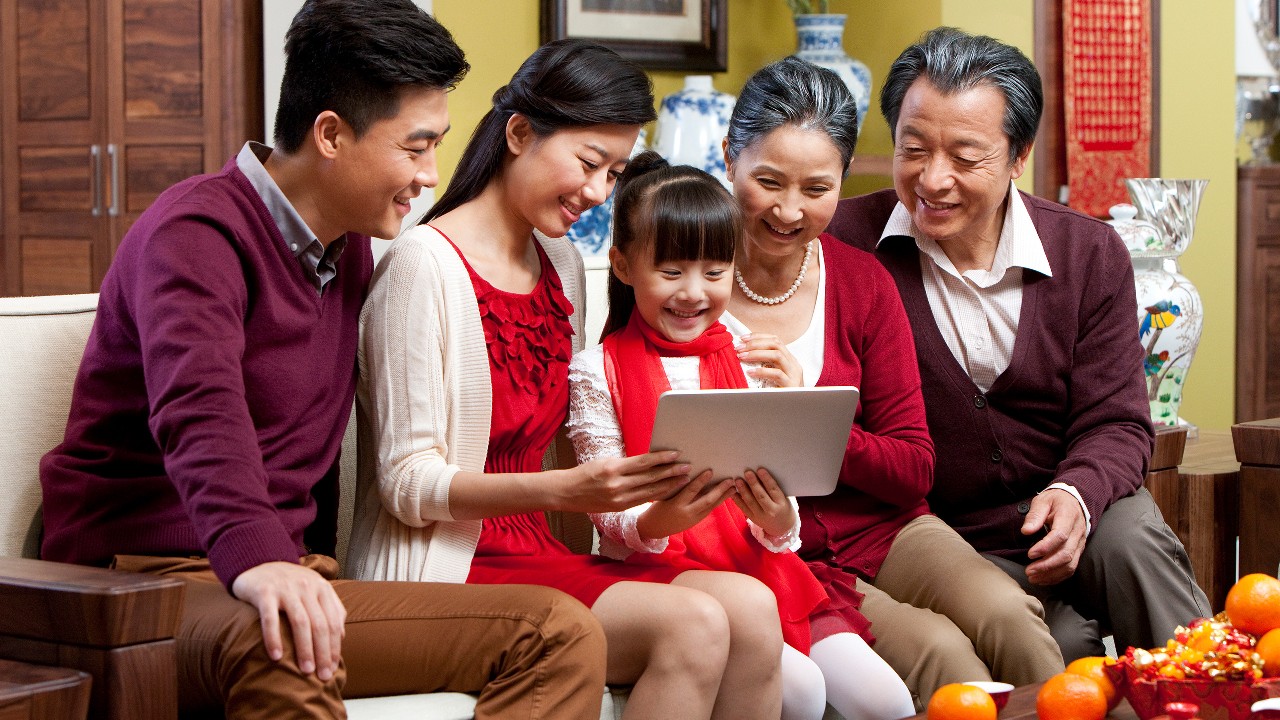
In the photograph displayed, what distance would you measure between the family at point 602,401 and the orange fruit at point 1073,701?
0.35m

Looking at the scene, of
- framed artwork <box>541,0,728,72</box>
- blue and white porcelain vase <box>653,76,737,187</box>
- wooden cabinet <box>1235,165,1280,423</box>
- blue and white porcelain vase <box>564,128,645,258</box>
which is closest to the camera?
blue and white porcelain vase <box>564,128,645,258</box>

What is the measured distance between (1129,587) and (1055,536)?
15cm

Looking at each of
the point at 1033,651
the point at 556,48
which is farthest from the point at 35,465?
the point at 1033,651

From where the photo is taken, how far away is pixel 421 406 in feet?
5.48

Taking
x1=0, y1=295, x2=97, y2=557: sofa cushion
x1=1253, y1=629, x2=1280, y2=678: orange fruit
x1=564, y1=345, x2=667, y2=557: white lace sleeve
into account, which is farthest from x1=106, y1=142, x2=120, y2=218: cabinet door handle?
x1=1253, y1=629, x2=1280, y2=678: orange fruit

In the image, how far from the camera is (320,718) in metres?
1.32

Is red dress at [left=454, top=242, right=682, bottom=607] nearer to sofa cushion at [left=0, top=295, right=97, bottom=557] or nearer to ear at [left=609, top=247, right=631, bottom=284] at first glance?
ear at [left=609, top=247, right=631, bottom=284]

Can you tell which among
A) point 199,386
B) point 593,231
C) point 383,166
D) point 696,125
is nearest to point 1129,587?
point 383,166

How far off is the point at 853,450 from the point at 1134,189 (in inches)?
44.1

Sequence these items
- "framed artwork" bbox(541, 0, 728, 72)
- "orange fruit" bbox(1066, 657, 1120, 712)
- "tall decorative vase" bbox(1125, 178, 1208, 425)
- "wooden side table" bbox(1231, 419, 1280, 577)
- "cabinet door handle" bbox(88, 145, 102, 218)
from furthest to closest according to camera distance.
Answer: "cabinet door handle" bbox(88, 145, 102, 218)
"framed artwork" bbox(541, 0, 728, 72)
"tall decorative vase" bbox(1125, 178, 1208, 425)
"wooden side table" bbox(1231, 419, 1280, 577)
"orange fruit" bbox(1066, 657, 1120, 712)

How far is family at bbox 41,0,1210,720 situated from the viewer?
1.47 m

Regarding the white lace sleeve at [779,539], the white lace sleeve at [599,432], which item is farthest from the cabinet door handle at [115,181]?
the white lace sleeve at [779,539]

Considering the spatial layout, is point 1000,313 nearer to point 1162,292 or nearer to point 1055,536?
point 1055,536

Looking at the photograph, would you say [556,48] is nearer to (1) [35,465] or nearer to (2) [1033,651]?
(1) [35,465]
